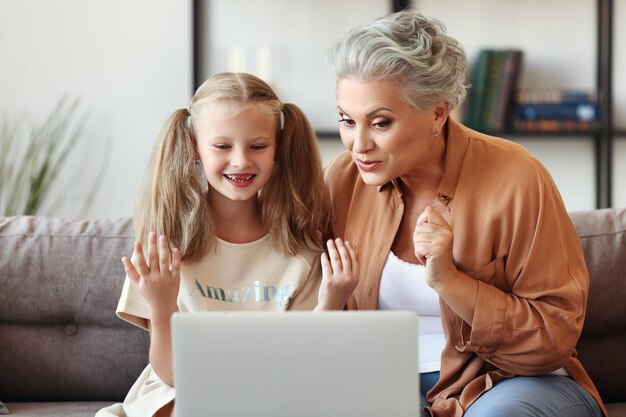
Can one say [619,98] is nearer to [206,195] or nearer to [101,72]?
[101,72]

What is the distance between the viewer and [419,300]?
1.97 meters

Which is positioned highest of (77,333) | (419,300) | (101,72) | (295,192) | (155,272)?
(101,72)

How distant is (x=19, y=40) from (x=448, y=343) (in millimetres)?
2485

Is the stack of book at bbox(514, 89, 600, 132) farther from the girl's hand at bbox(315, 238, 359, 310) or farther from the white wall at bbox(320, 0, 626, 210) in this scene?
the girl's hand at bbox(315, 238, 359, 310)

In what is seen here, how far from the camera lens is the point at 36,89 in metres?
3.66

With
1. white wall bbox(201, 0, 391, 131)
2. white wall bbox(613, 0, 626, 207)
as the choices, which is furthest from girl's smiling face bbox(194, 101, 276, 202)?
white wall bbox(613, 0, 626, 207)

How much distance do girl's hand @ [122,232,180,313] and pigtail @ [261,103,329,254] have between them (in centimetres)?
37

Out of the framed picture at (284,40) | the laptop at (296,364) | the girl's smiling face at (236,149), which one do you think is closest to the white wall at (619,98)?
the framed picture at (284,40)

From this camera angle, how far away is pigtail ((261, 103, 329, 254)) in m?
2.13

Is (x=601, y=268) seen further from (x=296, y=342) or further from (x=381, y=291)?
(x=296, y=342)

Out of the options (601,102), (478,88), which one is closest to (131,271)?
(478,88)

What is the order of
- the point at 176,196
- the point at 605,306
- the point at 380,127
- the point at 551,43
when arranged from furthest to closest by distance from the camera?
the point at 551,43 < the point at 605,306 < the point at 176,196 < the point at 380,127

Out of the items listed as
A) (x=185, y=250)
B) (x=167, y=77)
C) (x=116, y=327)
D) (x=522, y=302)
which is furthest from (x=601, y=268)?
(x=167, y=77)

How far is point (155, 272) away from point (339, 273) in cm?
38
